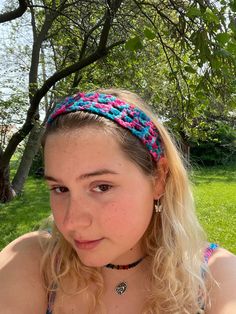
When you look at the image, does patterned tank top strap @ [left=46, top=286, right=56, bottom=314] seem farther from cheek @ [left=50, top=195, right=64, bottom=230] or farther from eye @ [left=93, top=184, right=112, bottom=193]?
eye @ [left=93, top=184, right=112, bottom=193]

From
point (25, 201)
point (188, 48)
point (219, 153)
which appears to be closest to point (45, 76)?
point (25, 201)

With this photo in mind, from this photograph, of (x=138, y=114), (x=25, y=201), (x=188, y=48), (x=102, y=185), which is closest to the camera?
(x=102, y=185)

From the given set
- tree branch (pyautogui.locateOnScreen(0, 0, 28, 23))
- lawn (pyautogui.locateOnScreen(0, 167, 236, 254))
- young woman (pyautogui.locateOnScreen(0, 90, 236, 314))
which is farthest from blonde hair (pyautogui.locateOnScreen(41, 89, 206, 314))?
tree branch (pyautogui.locateOnScreen(0, 0, 28, 23))

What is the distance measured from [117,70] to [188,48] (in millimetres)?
5223

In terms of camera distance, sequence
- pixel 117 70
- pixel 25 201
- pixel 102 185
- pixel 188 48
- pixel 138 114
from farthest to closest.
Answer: pixel 25 201 → pixel 117 70 → pixel 188 48 → pixel 138 114 → pixel 102 185

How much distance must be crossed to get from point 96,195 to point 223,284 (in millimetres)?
536

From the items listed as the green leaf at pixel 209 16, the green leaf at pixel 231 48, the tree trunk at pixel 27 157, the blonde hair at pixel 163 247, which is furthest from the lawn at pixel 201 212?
the blonde hair at pixel 163 247

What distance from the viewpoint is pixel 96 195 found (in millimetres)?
1438

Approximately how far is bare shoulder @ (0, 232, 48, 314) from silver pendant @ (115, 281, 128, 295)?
0.26m

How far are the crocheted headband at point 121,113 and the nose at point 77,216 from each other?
0.31m

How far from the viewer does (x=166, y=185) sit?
5.48 feet

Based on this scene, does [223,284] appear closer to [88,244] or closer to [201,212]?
[88,244]

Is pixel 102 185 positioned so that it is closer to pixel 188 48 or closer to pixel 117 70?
pixel 188 48

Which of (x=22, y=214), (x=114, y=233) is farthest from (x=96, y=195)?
(x=22, y=214)
